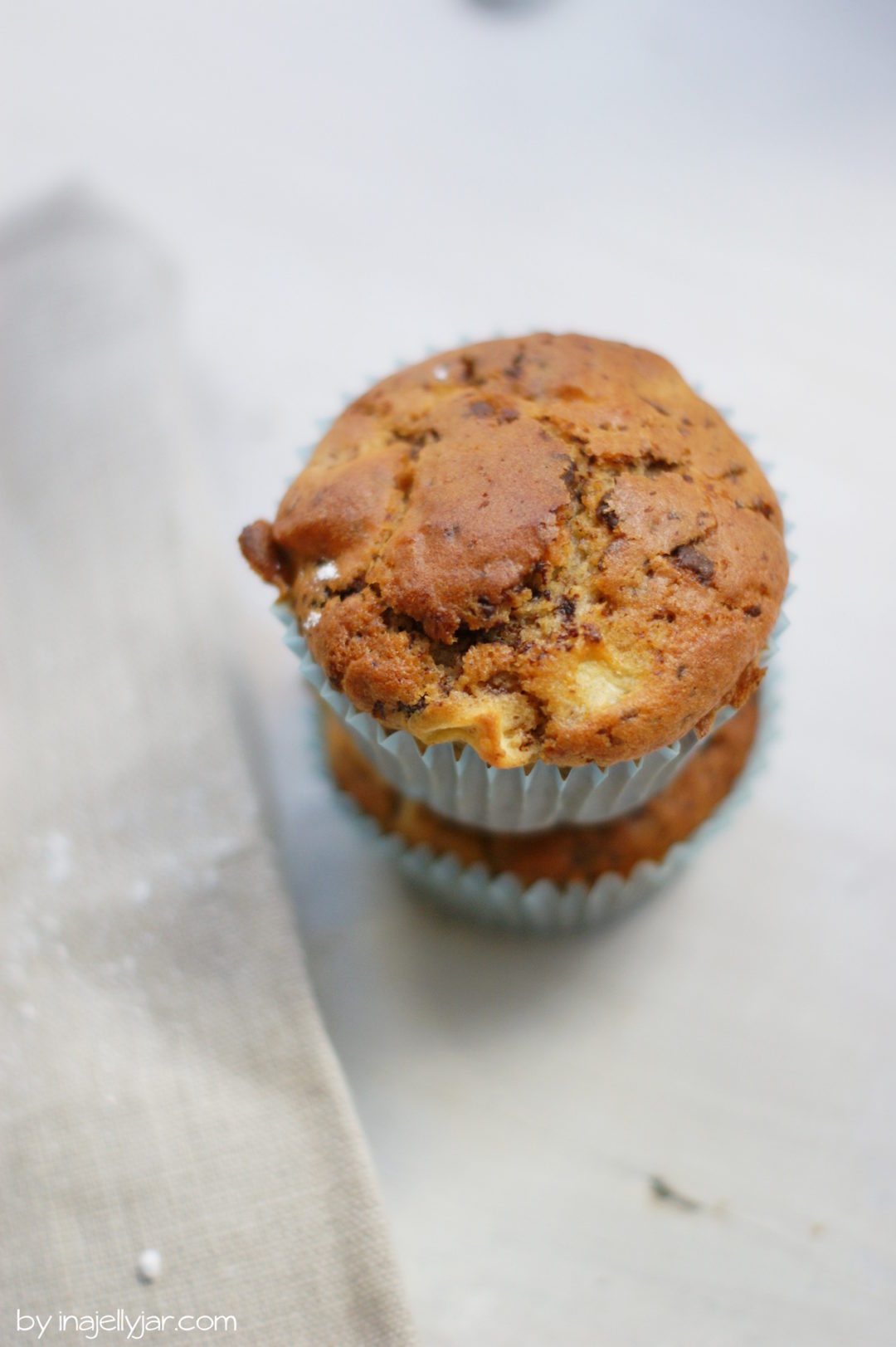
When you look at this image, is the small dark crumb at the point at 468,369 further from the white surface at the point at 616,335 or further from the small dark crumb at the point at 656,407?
the white surface at the point at 616,335

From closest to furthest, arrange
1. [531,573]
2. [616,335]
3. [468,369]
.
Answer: [531,573] → [468,369] → [616,335]

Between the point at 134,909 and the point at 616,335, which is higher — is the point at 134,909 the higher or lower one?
the lower one

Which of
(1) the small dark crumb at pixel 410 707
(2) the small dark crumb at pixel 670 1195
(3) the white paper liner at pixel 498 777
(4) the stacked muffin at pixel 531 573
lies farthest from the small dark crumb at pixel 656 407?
(2) the small dark crumb at pixel 670 1195

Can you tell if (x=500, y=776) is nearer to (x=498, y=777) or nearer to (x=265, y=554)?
(x=498, y=777)

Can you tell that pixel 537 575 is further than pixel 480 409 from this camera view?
No

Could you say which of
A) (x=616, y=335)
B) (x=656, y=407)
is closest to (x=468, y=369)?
(x=656, y=407)

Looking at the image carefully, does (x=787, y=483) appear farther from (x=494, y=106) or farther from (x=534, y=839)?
(x=494, y=106)

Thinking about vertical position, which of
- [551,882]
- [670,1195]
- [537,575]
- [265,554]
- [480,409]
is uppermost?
[480,409]

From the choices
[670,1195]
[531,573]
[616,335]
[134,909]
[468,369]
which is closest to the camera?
[531,573]
